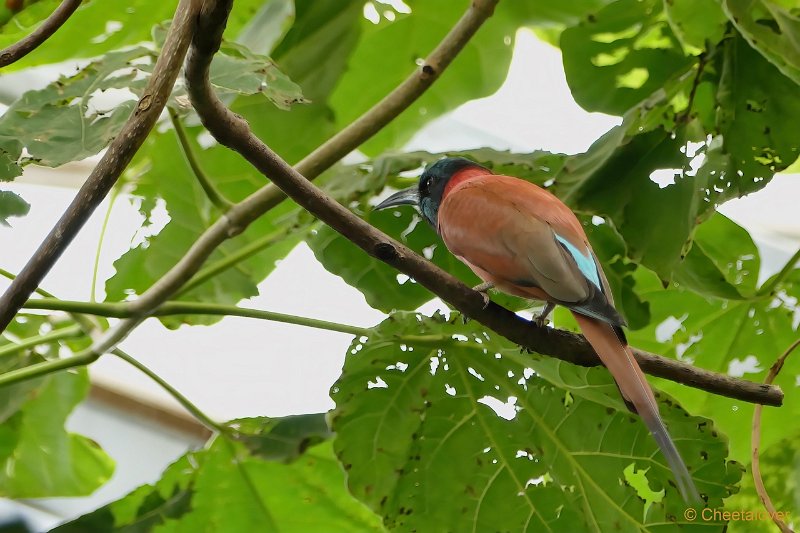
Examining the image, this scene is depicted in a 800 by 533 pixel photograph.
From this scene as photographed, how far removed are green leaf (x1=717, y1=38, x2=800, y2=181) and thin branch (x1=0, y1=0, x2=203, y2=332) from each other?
0.78 m

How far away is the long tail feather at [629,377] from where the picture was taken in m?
0.86

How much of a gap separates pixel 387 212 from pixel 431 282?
0.48 m

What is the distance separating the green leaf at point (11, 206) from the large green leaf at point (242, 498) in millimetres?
521

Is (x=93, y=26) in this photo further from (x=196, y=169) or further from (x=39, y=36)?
(x=39, y=36)

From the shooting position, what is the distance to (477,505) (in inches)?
45.7

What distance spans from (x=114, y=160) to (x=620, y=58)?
88cm

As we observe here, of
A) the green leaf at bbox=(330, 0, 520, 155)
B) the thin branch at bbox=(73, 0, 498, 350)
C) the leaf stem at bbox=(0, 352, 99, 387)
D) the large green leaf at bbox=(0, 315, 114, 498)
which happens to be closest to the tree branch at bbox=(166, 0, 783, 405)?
the thin branch at bbox=(73, 0, 498, 350)

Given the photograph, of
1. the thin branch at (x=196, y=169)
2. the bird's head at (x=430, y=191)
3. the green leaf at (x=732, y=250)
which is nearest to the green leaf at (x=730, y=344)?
the green leaf at (x=732, y=250)

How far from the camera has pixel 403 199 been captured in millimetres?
1229

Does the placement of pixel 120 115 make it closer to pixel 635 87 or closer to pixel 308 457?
pixel 308 457

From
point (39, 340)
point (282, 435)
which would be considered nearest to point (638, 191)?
point (282, 435)

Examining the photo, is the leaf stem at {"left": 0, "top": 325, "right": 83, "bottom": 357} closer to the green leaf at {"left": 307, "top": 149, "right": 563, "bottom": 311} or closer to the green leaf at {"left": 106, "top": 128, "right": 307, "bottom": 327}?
the green leaf at {"left": 106, "top": 128, "right": 307, "bottom": 327}

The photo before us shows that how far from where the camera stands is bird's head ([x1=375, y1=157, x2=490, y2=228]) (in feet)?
3.95

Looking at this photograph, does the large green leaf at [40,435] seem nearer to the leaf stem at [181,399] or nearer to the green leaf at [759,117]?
the leaf stem at [181,399]
